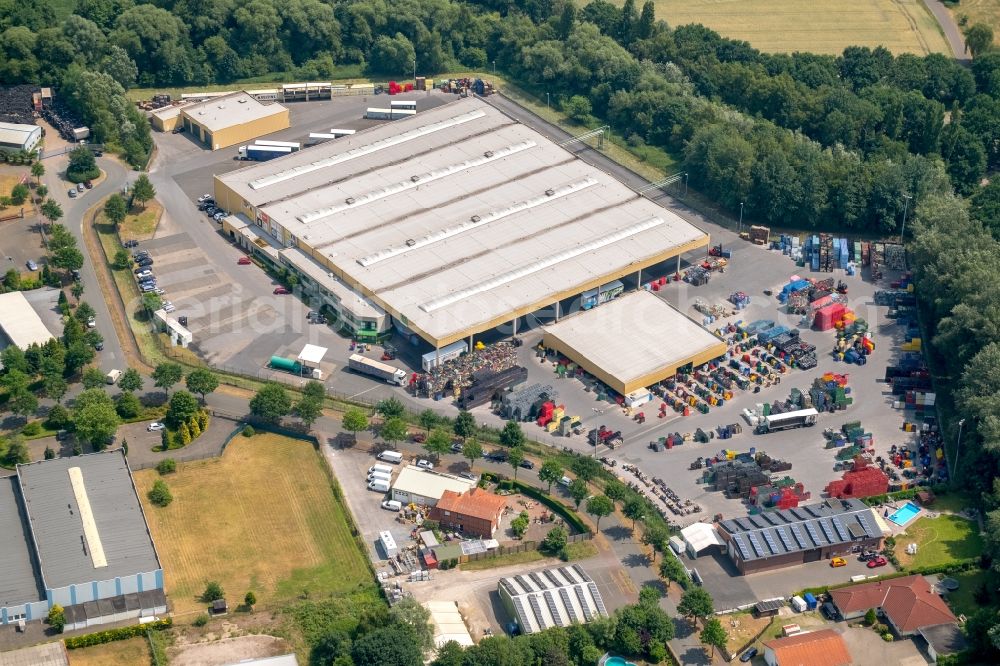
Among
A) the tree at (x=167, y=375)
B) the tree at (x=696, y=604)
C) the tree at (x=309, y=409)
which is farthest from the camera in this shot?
the tree at (x=167, y=375)

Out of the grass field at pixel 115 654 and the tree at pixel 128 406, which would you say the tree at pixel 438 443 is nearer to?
the tree at pixel 128 406

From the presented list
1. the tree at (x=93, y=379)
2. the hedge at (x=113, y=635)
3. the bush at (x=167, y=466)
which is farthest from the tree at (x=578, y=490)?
the tree at (x=93, y=379)

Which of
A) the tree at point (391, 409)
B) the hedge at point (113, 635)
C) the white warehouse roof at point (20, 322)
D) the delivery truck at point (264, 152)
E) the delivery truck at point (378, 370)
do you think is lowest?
the hedge at point (113, 635)

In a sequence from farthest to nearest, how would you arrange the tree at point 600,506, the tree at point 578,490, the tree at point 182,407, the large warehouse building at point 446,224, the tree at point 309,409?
the large warehouse building at point 446,224, the tree at point 309,409, the tree at point 182,407, the tree at point 578,490, the tree at point 600,506

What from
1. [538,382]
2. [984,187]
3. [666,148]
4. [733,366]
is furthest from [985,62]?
[538,382]

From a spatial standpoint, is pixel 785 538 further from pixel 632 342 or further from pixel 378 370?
pixel 378 370

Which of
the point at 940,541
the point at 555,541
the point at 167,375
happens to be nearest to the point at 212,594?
the point at 555,541

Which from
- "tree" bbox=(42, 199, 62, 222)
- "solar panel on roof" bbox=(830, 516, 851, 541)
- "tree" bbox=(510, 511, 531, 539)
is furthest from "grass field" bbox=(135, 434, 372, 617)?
"tree" bbox=(42, 199, 62, 222)
